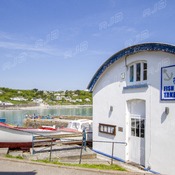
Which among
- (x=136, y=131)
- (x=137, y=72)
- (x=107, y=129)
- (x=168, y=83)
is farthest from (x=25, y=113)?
(x=168, y=83)

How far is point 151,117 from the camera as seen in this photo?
12391mm

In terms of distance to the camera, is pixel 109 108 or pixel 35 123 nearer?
pixel 109 108

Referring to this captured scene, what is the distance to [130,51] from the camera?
1372 cm

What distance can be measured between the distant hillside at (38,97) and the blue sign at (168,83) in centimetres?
14467

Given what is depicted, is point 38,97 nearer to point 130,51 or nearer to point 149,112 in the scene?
point 130,51

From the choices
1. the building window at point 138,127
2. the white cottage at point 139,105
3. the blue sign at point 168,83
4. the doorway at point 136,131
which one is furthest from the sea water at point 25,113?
the blue sign at point 168,83

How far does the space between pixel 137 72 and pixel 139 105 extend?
5.53 ft

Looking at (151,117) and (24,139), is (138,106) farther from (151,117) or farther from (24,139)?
(24,139)

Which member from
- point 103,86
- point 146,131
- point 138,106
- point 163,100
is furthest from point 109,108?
point 163,100

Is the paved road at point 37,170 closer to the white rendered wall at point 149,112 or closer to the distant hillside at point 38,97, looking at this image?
the white rendered wall at point 149,112

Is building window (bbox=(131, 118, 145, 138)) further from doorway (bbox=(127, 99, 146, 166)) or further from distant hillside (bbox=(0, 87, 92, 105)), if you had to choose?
distant hillside (bbox=(0, 87, 92, 105))

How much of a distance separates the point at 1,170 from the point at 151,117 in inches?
271

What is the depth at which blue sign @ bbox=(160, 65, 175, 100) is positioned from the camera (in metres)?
11.4

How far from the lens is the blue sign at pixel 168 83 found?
37.5ft
